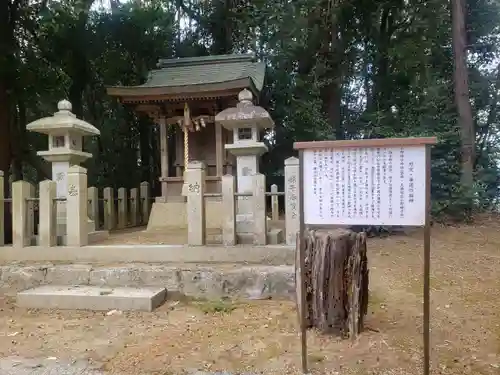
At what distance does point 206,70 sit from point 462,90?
6.46 meters

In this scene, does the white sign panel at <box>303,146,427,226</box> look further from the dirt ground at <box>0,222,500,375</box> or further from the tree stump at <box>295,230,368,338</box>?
the dirt ground at <box>0,222,500,375</box>

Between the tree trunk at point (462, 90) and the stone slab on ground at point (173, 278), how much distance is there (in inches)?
265

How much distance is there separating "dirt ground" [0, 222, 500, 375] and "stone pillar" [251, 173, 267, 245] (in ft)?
3.11

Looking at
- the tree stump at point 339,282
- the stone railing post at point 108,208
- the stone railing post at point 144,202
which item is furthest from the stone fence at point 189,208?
the stone railing post at point 144,202

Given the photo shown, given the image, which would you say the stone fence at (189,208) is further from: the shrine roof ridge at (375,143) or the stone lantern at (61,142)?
the shrine roof ridge at (375,143)

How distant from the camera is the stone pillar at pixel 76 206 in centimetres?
583

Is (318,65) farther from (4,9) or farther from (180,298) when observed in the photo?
(180,298)

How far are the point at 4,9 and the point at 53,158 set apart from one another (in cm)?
464

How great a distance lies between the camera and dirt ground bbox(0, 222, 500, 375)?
10.9 ft

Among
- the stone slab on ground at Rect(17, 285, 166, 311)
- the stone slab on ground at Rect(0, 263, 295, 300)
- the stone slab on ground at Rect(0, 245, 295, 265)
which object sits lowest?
the stone slab on ground at Rect(17, 285, 166, 311)

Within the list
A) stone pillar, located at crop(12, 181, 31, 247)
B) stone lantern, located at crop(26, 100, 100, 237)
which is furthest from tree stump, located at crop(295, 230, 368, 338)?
stone lantern, located at crop(26, 100, 100, 237)

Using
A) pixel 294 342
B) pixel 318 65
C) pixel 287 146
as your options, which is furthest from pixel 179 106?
pixel 294 342

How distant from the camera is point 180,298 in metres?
5.20

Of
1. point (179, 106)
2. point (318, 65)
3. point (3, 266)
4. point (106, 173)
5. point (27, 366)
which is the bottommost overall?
point (27, 366)
